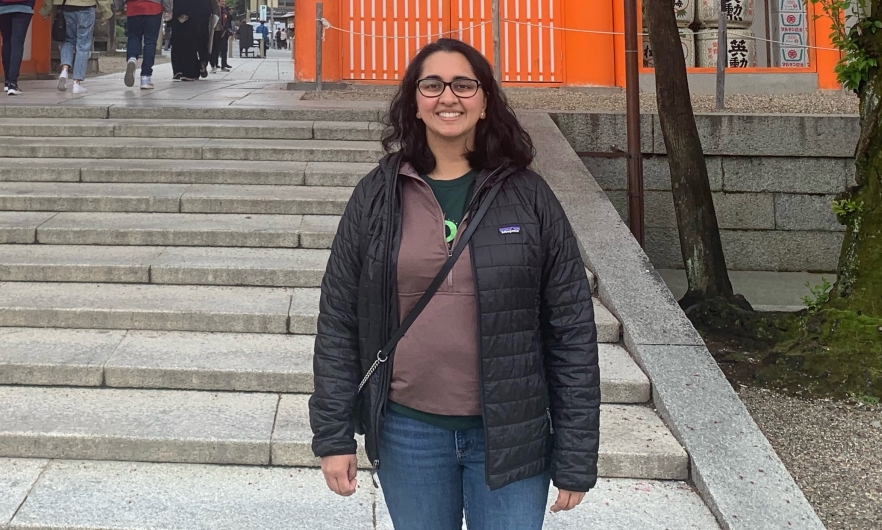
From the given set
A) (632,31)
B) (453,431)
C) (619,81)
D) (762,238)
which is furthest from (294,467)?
(619,81)

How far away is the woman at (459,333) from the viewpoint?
1896 mm

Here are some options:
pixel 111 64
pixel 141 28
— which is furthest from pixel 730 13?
pixel 111 64

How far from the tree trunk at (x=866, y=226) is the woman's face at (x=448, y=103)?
136 inches

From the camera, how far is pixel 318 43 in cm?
1031

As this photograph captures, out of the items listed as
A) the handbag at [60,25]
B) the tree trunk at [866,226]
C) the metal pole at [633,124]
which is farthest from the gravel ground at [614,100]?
the tree trunk at [866,226]

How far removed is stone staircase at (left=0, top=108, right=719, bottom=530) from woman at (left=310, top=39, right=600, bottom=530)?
4.34ft

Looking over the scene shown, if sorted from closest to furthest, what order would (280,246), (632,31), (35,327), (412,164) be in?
(412,164), (35,327), (280,246), (632,31)

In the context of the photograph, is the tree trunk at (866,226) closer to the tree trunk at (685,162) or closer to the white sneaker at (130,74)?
the tree trunk at (685,162)

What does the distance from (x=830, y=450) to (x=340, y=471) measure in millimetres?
2757

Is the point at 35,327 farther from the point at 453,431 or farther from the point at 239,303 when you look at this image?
the point at 453,431

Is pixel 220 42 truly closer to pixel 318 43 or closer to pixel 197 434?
pixel 318 43

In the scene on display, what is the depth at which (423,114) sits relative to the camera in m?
1.98

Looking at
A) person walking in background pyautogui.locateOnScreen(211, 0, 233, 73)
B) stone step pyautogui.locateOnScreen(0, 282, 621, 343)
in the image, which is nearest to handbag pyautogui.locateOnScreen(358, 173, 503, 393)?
stone step pyautogui.locateOnScreen(0, 282, 621, 343)

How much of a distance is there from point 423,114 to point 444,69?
0.37ft
